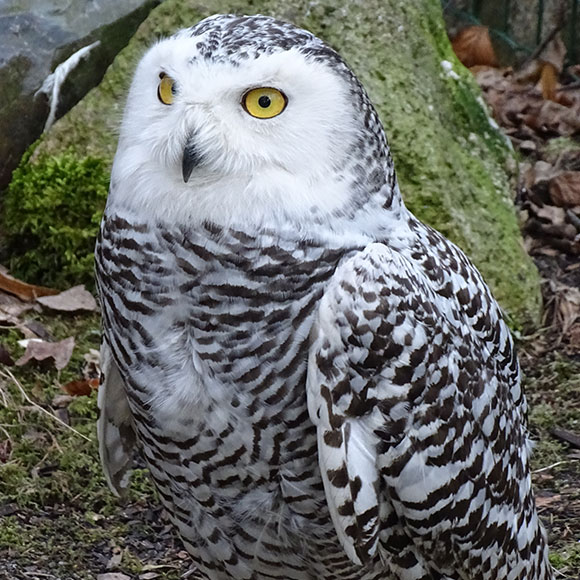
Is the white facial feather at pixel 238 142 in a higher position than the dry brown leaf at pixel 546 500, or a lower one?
higher

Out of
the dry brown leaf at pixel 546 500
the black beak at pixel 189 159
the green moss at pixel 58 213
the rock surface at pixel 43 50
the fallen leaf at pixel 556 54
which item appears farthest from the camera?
the fallen leaf at pixel 556 54

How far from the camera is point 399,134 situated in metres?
5.96

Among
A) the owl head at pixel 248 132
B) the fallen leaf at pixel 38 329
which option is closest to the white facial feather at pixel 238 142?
the owl head at pixel 248 132

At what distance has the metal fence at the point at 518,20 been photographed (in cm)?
928

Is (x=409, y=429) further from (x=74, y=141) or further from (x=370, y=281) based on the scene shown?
(x=74, y=141)

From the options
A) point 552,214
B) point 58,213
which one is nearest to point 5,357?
point 58,213

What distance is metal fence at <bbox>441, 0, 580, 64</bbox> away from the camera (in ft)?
30.5

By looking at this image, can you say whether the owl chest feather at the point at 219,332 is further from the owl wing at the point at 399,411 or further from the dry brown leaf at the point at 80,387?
the dry brown leaf at the point at 80,387

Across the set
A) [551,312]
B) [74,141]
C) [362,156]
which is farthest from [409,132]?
[362,156]

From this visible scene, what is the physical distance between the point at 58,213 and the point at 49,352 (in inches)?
35.5

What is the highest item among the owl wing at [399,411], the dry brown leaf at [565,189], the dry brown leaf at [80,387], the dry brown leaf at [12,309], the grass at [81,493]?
the owl wing at [399,411]

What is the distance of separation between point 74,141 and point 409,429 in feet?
11.3

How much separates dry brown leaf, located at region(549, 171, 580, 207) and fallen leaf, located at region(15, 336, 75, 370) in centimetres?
330

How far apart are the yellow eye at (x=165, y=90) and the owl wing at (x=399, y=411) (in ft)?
2.23
